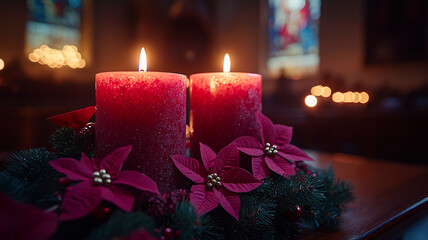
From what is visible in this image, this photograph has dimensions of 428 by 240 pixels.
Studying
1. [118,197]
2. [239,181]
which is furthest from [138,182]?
[239,181]

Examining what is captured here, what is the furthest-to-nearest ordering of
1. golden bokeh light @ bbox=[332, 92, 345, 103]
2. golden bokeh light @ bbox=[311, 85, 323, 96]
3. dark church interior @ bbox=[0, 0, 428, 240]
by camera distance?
1. golden bokeh light @ bbox=[311, 85, 323, 96]
2. golden bokeh light @ bbox=[332, 92, 345, 103]
3. dark church interior @ bbox=[0, 0, 428, 240]

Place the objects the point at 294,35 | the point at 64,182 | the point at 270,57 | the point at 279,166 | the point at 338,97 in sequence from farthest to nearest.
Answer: the point at 270,57, the point at 294,35, the point at 338,97, the point at 279,166, the point at 64,182

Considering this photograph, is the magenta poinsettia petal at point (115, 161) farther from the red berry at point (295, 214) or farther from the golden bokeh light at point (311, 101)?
the golden bokeh light at point (311, 101)

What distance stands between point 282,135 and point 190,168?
17cm

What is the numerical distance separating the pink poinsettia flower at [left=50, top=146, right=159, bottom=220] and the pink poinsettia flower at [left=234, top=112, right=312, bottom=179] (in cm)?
15

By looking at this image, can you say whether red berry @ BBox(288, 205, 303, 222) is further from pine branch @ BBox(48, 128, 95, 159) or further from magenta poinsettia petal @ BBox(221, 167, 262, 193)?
pine branch @ BBox(48, 128, 95, 159)

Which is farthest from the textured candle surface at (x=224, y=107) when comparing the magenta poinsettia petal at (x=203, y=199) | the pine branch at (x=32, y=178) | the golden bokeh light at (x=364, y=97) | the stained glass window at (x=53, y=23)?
the stained glass window at (x=53, y=23)

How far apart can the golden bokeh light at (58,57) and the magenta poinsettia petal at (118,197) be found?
431 cm

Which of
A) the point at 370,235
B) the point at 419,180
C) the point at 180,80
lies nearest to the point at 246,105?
the point at 180,80

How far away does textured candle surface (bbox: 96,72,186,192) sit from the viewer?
36cm

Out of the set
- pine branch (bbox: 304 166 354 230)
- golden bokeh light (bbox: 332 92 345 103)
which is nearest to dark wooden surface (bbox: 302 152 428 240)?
pine branch (bbox: 304 166 354 230)

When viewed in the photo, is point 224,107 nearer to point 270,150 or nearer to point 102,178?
point 270,150

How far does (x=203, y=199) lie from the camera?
36 cm

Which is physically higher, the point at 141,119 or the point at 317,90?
the point at 317,90
